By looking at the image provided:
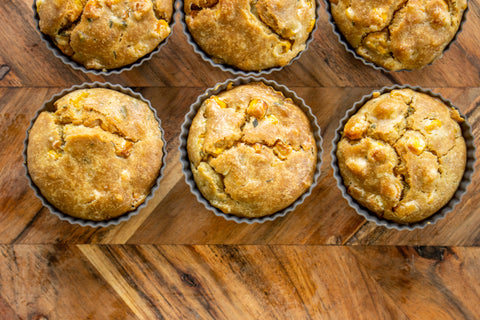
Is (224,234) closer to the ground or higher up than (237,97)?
closer to the ground

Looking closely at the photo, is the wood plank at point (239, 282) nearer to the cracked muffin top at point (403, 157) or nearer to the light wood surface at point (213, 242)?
the light wood surface at point (213, 242)

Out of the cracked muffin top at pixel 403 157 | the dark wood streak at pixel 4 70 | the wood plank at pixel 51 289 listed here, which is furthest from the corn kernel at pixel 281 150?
the dark wood streak at pixel 4 70

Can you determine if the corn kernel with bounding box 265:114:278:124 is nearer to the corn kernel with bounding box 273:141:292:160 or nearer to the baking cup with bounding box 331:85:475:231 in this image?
the corn kernel with bounding box 273:141:292:160

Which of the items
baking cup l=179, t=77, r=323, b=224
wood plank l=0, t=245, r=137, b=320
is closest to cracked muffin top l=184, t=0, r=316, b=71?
baking cup l=179, t=77, r=323, b=224

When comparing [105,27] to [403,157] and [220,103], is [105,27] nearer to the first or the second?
[220,103]

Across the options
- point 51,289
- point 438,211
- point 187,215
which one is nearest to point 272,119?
point 187,215

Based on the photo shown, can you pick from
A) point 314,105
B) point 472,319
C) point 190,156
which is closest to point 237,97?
point 190,156

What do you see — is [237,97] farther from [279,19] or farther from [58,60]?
[58,60]
